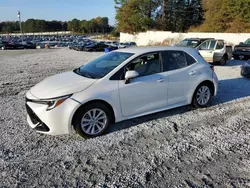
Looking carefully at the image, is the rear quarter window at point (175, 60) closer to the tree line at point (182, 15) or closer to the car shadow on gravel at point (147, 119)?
the car shadow on gravel at point (147, 119)

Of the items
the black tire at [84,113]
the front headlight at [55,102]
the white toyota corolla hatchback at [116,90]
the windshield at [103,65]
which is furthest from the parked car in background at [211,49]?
the front headlight at [55,102]

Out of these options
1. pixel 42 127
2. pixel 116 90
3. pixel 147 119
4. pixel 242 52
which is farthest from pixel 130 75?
pixel 242 52

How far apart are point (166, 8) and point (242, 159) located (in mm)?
50564

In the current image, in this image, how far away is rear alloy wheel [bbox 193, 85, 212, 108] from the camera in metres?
5.26

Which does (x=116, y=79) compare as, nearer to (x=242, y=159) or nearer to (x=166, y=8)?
(x=242, y=159)

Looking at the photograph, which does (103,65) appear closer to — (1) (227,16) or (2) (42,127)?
(2) (42,127)

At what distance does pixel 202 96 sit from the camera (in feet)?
17.6

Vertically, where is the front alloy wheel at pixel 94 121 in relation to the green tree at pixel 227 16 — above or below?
below

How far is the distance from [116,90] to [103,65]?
2.57ft

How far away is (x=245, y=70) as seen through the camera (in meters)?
8.90

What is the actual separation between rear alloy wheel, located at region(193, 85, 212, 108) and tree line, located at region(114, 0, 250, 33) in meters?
29.3

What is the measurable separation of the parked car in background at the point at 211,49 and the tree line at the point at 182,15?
20.4 metres

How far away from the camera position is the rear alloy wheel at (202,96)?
5262 mm

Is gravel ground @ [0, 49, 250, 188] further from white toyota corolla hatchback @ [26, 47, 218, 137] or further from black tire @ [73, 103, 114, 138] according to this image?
white toyota corolla hatchback @ [26, 47, 218, 137]
